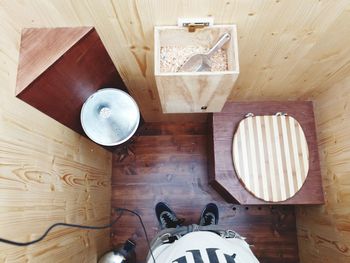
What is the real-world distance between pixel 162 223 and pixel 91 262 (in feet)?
1.59

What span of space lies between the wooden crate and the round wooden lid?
16.5 inches

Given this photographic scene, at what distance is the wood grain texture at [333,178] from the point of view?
48.5 inches

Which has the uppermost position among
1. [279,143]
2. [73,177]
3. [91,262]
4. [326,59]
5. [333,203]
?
[326,59]

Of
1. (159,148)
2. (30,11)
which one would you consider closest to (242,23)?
(30,11)

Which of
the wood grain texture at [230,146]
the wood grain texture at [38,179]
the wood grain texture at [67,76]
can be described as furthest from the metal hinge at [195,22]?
the wood grain texture at [230,146]

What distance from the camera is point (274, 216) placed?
187 cm

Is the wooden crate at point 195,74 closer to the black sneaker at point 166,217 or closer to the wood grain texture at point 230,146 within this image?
the wood grain texture at point 230,146

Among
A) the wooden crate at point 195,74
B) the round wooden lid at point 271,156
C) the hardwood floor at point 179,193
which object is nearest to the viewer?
the wooden crate at point 195,74

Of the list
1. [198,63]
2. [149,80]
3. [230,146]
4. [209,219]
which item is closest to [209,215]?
[209,219]

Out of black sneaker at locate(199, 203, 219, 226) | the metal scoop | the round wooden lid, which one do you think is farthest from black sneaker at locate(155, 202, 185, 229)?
the metal scoop

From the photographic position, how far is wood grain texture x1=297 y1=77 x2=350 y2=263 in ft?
4.04

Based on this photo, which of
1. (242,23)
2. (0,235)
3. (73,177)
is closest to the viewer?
(0,235)

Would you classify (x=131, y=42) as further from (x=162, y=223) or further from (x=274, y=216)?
(x=274, y=216)

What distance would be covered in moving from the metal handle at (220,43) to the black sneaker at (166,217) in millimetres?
1140
